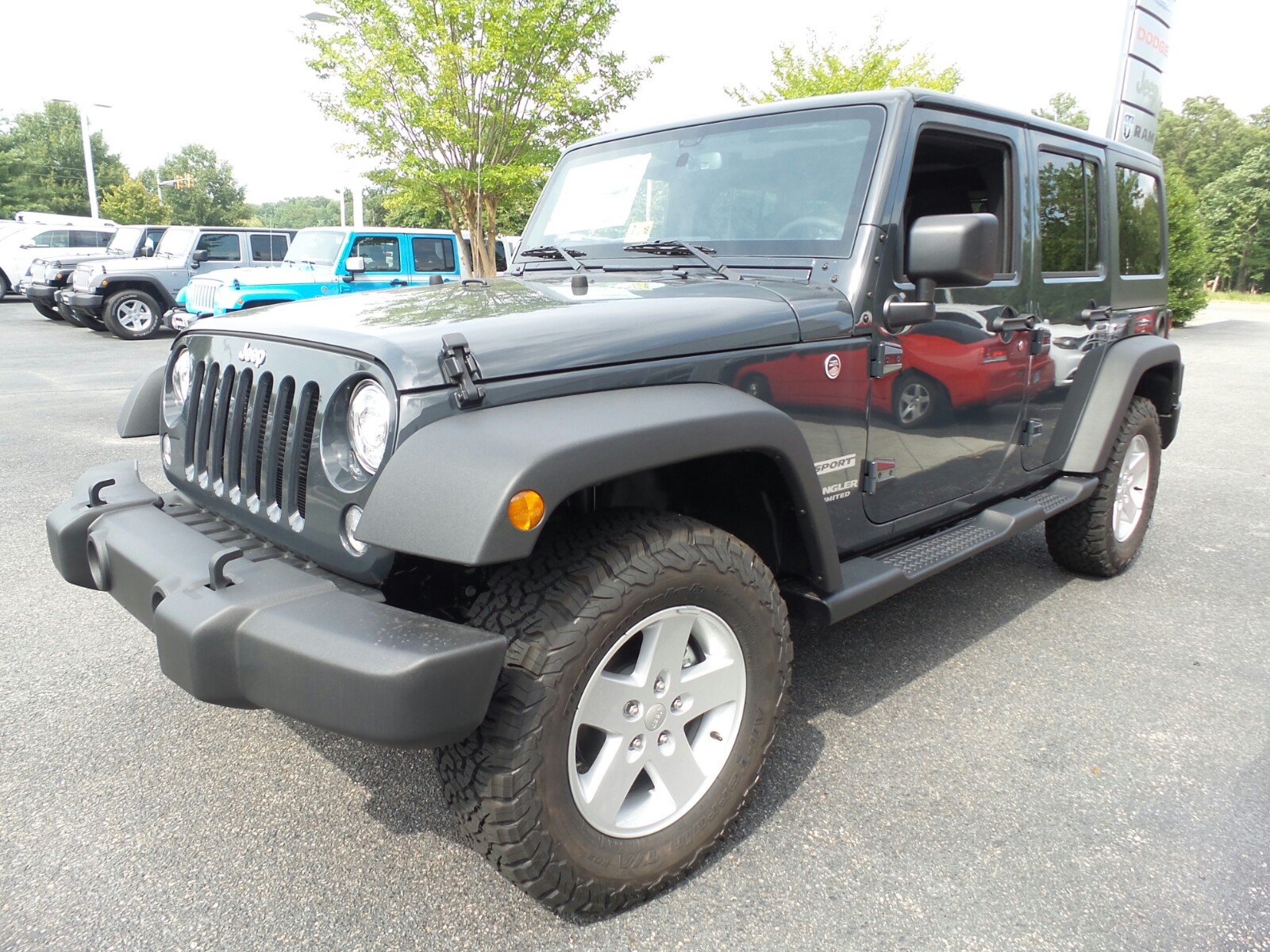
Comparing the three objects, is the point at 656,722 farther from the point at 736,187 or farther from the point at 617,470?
the point at 736,187

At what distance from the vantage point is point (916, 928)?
1.98 m

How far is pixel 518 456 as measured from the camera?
1.63 m

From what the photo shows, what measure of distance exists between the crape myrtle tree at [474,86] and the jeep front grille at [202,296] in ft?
11.7

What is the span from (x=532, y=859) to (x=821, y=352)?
1488 millimetres

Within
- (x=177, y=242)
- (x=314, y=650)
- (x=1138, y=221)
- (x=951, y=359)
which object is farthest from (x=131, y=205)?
(x=314, y=650)

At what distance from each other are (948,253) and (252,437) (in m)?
1.89

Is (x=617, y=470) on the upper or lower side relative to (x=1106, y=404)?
upper

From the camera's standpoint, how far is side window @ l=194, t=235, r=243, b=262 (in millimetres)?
15141

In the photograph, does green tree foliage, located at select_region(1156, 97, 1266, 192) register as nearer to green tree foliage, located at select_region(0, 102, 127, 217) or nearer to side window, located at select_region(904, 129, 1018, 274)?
green tree foliage, located at select_region(0, 102, 127, 217)

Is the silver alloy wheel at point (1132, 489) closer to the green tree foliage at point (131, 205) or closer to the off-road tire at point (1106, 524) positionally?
the off-road tire at point (1106, 524)

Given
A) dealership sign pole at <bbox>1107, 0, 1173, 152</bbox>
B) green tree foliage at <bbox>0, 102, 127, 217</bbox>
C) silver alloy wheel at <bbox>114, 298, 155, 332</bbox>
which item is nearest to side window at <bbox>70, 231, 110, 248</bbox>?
silver alloy wheel at <bbox>114, 298, 155, 332</bbox>

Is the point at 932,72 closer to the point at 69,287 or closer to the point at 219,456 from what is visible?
the point at 69,287

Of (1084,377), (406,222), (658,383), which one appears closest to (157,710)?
(658,383)

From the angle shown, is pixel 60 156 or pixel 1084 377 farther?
pixel 60 156
